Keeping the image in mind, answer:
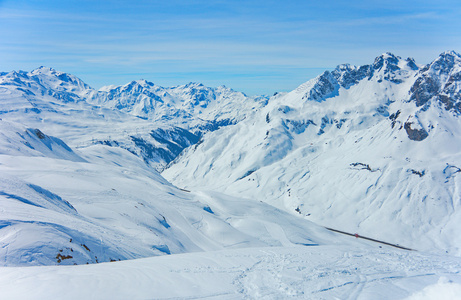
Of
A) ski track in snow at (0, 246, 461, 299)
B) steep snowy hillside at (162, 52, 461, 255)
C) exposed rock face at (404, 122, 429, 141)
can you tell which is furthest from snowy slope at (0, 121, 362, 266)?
exposed rock face at (404, 122, 429, 141)

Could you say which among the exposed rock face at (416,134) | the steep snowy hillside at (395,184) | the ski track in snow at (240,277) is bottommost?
the steep snowy hillside at (395,184)

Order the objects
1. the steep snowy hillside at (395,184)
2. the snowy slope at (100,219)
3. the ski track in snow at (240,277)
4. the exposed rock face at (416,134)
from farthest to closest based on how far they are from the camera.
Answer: the exposed rock face at (416,134)
the steep snowy hillside at (395,184)
the snowy slope at (100,219)
the ski track in snow at (240,277)

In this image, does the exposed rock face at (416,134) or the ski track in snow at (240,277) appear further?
the exposed rock face at (416,134)

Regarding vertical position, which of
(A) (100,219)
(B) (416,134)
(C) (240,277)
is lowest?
(B) (416,134)

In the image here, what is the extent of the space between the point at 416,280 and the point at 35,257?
26.8m

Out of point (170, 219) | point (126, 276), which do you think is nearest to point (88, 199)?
point (170, 219)

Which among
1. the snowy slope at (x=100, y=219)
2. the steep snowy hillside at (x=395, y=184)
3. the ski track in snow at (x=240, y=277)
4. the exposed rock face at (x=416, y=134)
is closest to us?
the ski track in snow at (x=240, y=277)

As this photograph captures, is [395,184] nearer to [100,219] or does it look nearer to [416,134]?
[416,134]

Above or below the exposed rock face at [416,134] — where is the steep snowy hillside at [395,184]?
below

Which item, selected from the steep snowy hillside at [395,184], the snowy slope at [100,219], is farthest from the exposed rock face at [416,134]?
the snowy slope at [100,219]

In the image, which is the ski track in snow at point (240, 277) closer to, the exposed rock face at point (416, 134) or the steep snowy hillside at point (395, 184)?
the steep snowy hillside at point (395, 184)

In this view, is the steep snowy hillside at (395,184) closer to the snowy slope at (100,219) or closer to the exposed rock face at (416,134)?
the exposed rock face at (416,134)

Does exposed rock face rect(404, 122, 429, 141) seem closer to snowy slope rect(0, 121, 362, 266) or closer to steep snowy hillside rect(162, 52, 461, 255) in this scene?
steep snowy hillside rect(162, 52, 461, 255)

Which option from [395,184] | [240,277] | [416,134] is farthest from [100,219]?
[416,134]
